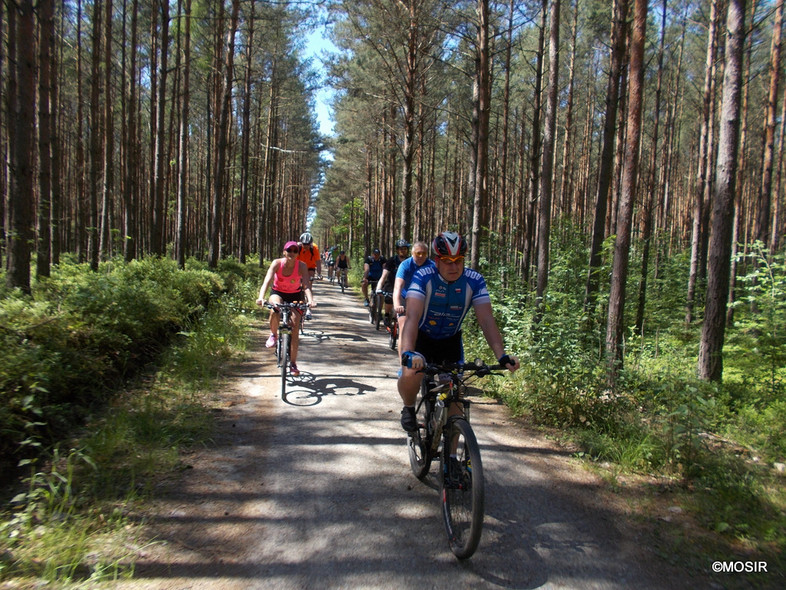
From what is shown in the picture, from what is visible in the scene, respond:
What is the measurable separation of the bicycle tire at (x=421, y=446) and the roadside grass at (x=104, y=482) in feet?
6.83

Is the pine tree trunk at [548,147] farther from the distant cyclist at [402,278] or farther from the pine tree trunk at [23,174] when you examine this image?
the pine tree trunk at [23,174]

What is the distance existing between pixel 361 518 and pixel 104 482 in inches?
81.4

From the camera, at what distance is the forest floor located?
9.79ft

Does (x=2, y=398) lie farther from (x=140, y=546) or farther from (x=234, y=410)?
(x=234, y=410)

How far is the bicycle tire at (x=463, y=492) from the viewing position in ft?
9.77

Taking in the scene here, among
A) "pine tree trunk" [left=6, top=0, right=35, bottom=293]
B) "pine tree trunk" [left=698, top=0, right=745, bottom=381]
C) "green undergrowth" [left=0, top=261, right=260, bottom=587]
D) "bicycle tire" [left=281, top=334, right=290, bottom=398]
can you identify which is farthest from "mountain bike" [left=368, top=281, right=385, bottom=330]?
"pine tree trunk" [left=698, top=0, right=745, bottom=381]

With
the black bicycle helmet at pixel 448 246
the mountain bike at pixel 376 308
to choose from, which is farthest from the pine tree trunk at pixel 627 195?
the mountain bike at pixel 376 308

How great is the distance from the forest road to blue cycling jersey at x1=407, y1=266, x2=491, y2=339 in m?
1.44

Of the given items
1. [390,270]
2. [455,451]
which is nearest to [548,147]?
[390,270]

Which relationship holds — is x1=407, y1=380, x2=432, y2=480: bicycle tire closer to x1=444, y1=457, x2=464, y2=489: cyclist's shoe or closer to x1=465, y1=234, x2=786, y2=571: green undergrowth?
x1=444, y1=457, x2=464, y2=489: cyclist's shoe

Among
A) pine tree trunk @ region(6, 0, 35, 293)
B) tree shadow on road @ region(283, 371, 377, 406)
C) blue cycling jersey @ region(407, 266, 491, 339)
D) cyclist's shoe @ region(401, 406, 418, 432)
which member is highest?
pine tree trunk @ region(6, 0, 35, 293)

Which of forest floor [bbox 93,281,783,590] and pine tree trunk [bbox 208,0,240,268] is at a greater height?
pine tree trunk [bbox 208,0,240,268]

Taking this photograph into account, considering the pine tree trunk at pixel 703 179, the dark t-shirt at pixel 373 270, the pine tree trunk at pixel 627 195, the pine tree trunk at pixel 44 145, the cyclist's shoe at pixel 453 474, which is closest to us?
the cyclist's shoe at pixel 453 474

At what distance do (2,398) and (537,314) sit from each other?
23.5 ft
